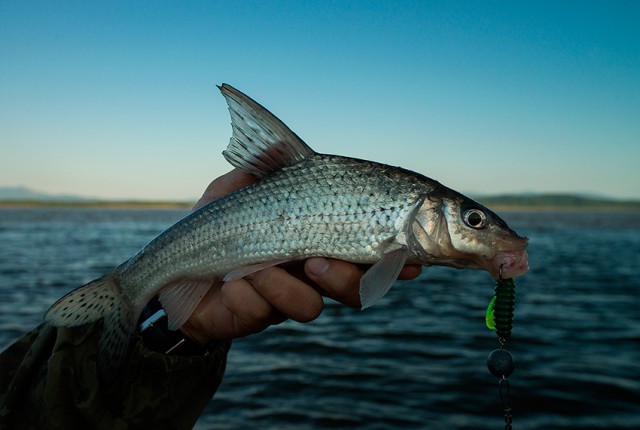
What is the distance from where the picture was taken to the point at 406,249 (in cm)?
340

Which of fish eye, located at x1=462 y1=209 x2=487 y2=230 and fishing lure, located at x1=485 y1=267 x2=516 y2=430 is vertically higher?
fish eye, located at x1=462 y1=209 x2=487 y2=230

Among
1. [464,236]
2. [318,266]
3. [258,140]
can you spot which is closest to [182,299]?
[318,266]

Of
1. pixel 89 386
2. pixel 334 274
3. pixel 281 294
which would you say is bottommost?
pixel 89 386

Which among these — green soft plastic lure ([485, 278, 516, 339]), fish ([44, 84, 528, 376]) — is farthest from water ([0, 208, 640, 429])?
green soft plastic lure ([485, 278, 516, 339])

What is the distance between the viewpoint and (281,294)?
366 cm

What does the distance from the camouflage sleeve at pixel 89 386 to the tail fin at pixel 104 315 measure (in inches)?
9.7

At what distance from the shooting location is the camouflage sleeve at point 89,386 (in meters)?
3.67

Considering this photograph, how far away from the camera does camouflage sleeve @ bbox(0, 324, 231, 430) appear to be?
3.67m

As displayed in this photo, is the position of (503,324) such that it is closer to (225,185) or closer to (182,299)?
(182,299)

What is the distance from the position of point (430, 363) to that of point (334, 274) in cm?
814

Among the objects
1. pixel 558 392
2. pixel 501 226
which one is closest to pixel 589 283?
pixel 558 392

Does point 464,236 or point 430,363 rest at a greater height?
point 464,236

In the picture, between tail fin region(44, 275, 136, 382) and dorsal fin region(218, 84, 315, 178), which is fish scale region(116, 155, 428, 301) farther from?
tail fin region(44, 275, 136, 382)

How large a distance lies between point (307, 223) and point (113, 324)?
1.47 m
